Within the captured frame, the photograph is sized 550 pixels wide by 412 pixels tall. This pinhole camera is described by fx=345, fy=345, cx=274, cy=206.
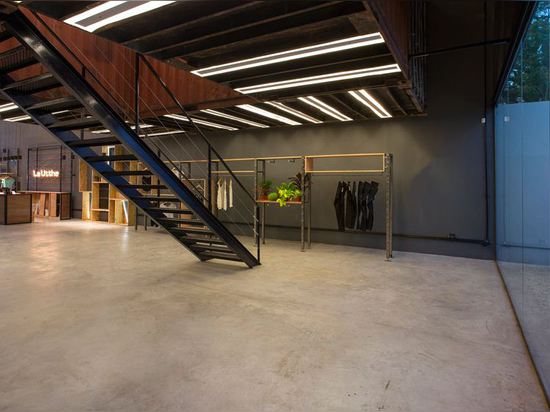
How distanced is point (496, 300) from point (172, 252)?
5.15m

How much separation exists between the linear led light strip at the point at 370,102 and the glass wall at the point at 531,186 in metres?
1.80

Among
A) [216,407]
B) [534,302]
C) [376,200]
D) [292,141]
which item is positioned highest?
[292,141]

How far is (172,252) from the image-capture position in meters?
6.52

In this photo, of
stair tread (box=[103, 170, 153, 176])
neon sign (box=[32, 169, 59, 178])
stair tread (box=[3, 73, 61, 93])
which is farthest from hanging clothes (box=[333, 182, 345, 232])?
neon sign (box=[32, 169, 59, 178])

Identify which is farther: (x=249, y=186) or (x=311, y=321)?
(x=249, y=186)

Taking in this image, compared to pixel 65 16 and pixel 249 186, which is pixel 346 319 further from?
pixel 249 186

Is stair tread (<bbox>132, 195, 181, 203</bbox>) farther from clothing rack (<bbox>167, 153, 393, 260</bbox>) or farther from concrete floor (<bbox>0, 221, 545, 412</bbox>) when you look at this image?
clothing rack (<bbox>167, 153, 393, 260</bbox>)

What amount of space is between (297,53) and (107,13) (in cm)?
186

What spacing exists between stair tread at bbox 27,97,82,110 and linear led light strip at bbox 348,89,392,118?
3464 millimetres

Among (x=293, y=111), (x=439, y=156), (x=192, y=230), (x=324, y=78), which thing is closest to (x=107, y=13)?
(x=324, y=78)

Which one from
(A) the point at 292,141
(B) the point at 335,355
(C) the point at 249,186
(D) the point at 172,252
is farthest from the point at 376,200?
(B) the point at 335,355

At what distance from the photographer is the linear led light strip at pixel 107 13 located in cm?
284

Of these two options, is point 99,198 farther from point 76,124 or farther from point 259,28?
point 259,28

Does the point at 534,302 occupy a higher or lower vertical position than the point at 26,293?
higher
